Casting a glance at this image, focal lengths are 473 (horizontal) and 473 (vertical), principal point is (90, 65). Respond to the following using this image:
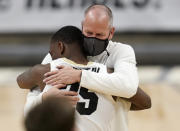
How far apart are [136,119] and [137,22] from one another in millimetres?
2169

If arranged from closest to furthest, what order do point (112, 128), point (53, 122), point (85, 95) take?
point (53, 122)
point (85, 95)
point (112, 128)

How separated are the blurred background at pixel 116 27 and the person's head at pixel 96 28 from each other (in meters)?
4.19

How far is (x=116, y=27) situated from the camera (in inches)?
255

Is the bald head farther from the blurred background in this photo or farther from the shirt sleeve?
the blurred background

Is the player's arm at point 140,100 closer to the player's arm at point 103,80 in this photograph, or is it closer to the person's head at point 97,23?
the player's arm at point 103,80

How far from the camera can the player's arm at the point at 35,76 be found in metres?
1.79

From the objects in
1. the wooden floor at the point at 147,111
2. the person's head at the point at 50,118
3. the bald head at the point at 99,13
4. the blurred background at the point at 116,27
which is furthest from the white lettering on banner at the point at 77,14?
the person's head at the point at 50,118

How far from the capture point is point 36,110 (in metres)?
1.09

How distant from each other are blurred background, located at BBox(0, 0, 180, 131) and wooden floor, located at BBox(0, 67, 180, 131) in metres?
0.29

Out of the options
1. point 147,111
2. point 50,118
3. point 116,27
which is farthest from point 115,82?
point 116,27

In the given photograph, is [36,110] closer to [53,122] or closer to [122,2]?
[53,122]

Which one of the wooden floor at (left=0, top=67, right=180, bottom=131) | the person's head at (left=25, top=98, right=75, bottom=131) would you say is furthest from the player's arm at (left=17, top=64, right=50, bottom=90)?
the wooden floor at (left=0, top=67, right=180, bottom=131)

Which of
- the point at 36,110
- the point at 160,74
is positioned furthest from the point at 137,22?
the point at 36,110

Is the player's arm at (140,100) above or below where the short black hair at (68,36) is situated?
below
